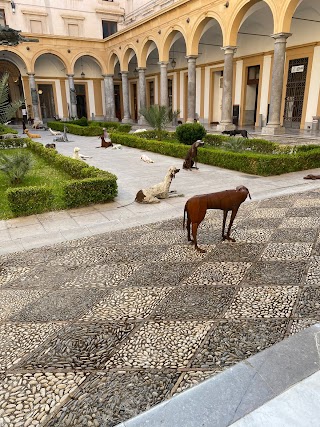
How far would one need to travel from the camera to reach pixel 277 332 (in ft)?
9.32

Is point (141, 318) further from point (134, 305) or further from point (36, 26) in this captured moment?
point (36, 26)

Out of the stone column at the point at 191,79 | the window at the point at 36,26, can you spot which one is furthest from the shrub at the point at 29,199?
the window at the point at 36,26

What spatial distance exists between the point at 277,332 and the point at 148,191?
475cm

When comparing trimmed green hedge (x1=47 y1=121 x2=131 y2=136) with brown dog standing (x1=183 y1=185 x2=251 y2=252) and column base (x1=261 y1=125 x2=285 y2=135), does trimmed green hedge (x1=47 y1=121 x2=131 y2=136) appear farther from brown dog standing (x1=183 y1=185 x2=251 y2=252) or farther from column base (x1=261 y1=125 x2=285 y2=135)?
brown dog standing (x1=183 y1=185 x2=251 y2=252)

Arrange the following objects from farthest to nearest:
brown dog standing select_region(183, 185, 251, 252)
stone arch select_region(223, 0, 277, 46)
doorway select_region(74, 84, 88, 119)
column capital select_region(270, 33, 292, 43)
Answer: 1. doorway select_region(74, 84, 88, 119)
2. stone arch select_region(223, 0, 277, 46)
3. column capital select_region(270, 33, 292, 43)
4. brown dog standing select_region(183, 185, 251, 252)

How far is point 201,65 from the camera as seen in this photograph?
24.7 m

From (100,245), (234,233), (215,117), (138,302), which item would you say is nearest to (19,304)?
(138,302)

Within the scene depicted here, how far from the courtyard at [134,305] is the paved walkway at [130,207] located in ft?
0.17

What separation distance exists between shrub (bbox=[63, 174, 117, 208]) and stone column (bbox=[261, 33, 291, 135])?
396 inches

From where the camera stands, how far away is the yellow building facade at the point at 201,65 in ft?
53.8

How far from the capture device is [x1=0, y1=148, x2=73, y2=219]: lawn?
690cm

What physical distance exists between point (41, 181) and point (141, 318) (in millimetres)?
7040

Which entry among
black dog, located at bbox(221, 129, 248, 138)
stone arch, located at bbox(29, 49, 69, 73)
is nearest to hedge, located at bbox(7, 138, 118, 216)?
black dog, located at bbox(221, 129, 248, 138)

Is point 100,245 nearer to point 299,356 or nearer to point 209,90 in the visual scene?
point 299,356
